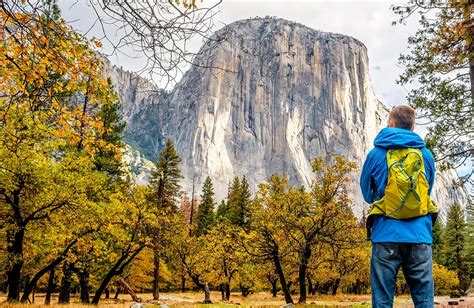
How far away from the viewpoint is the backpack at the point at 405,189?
3.34m

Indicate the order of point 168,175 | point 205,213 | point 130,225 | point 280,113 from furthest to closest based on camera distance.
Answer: point 280,113 < point 205,213 < point 168,175 < point 130,225

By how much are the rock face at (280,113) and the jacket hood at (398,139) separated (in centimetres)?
13373

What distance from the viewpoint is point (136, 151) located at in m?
186

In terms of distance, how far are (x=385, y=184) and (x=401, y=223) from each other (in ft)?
1.16

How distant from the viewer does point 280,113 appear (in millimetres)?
157875

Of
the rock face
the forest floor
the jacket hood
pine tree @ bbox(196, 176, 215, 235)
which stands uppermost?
the rock face

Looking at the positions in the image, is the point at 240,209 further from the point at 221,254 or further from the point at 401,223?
the point at 401,223

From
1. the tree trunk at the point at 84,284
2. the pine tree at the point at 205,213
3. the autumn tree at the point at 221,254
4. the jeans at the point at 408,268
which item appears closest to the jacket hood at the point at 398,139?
the jeans at the point at 408,268

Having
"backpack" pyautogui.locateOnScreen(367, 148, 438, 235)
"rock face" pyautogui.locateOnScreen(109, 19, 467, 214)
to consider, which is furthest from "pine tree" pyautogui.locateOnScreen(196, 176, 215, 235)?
"rock face" pyautogui.locateOnScreen(109, 19, 467, 214)

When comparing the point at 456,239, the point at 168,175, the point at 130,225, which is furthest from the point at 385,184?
the point at 456,239

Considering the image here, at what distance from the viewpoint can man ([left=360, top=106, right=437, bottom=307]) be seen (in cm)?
Result: 330

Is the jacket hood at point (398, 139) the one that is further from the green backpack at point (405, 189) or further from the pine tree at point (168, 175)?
the pine tree at point (168, 175)

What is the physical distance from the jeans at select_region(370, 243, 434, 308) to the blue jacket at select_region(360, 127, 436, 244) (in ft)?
0.24

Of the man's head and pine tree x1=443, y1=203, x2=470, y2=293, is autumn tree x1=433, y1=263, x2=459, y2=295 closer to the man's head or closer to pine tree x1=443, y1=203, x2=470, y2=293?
pine tree x1=443, y1=203, x2=470, y2=293
